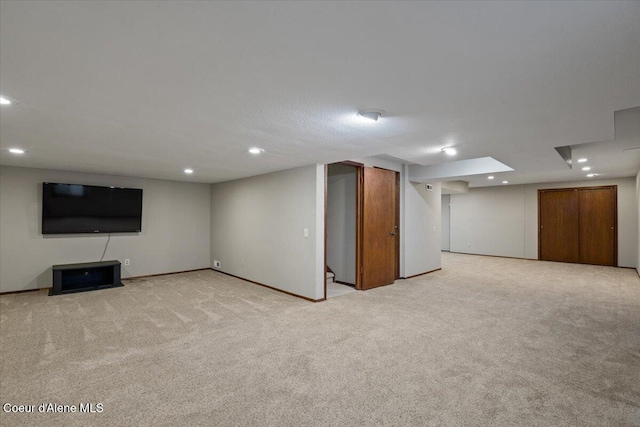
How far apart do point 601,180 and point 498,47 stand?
9023 mm

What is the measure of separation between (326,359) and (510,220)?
872 cm

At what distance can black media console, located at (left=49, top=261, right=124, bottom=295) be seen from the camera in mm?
4953

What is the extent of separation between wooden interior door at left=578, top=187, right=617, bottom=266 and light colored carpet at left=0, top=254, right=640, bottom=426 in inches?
144

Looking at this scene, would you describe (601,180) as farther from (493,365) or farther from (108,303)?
(108,303)

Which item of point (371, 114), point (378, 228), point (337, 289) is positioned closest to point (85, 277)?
point (337, 289)

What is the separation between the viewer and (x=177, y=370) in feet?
8.35

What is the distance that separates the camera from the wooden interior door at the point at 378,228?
5332 millimetres

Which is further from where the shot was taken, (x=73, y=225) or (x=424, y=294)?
(x=73, y=225)

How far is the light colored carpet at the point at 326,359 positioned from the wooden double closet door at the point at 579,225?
3.68 m

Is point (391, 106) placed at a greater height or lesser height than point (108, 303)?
greater

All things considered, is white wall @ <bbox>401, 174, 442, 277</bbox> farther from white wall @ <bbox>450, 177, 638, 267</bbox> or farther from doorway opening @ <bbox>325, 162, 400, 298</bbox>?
white wall @ <bbox>450, 177, 638, 267</bbox>

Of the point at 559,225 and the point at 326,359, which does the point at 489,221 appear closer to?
the point at 559,225

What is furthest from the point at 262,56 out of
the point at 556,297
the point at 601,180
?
the point at 601,180

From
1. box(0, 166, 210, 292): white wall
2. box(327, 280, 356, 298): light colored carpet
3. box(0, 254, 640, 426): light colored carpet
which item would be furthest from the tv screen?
box(327, 280, 356, 298): light colored carpet
